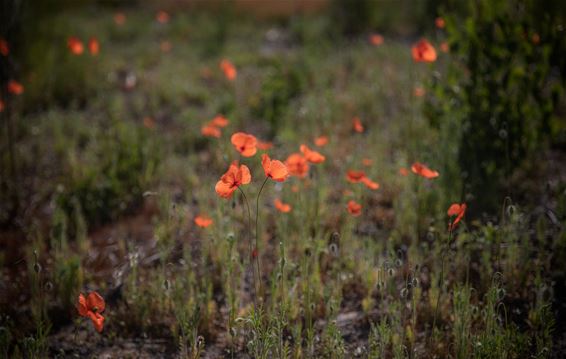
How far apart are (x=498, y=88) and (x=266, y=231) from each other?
178cm

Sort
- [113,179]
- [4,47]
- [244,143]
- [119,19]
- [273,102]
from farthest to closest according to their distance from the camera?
[119,19] → [273,102] → [4,47] → [113,179] → [244,143]

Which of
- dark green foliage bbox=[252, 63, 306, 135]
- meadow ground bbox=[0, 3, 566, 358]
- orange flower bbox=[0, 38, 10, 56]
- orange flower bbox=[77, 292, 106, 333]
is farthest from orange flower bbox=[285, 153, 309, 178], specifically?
orange flower bbox=[0, 38, 10, 56]

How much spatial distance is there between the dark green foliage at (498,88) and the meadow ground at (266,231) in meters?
0.18

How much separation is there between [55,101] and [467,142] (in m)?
4.57

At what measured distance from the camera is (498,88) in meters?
3.53

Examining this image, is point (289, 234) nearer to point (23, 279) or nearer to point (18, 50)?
point (23, 279)

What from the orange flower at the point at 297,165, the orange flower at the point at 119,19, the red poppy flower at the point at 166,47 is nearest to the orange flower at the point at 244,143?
the orange flower at the point at 297,165

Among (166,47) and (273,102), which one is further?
(166,47)

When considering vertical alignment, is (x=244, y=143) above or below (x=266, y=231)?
above

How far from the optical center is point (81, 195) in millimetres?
3836

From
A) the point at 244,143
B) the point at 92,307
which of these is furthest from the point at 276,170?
the point at 92,307

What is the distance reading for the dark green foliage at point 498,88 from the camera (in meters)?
3.40

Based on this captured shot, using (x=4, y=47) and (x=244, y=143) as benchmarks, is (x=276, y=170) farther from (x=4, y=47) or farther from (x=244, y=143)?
(x=4, y=47)

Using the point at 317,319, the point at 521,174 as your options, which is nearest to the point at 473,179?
the point at 521,174
